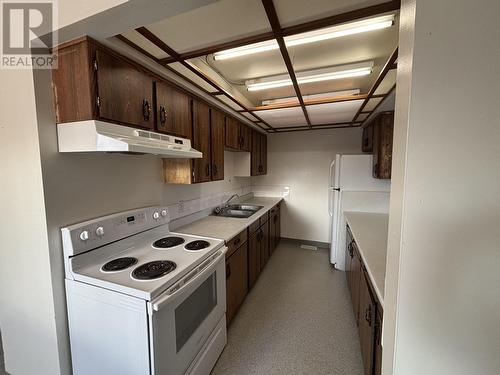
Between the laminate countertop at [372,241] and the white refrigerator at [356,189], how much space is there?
0.45 feet

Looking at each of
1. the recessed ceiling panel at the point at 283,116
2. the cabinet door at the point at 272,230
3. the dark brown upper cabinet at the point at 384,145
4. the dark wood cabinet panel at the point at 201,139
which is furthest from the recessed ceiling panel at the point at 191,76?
the cabinet door at the point at 272,230

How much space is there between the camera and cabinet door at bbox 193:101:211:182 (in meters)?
2.04

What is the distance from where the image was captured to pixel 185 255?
1.50m

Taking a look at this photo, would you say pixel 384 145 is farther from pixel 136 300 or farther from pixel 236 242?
pixel 136 300

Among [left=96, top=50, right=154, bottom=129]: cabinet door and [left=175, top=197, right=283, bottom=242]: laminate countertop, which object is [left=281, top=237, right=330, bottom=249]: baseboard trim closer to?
[left=175, top=197, right=283, bottom=242]: laminate countertop

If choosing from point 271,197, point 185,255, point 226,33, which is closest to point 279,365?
point 185,255

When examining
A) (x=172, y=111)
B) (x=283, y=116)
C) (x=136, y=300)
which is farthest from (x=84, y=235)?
(x=283, y=116)

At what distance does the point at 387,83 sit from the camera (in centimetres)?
183

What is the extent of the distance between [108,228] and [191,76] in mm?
1329

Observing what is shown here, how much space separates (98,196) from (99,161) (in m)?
0.24

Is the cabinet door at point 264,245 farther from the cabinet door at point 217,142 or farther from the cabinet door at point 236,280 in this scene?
the cabinet door at point 217,142

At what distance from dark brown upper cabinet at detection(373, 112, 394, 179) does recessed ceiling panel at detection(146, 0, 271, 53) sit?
2.09 metres

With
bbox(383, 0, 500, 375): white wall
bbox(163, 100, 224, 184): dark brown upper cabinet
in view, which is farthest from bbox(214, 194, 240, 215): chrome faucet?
bbox(383, 0, 500, 375): white wall

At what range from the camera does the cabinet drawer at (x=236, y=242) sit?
6.49 ft
